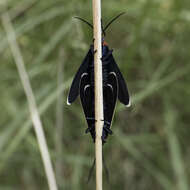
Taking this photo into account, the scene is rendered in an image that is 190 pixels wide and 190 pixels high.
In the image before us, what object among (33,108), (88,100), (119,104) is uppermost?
(119,104)

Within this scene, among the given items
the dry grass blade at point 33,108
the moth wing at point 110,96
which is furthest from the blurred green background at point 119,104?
the moth wing at point 110,96

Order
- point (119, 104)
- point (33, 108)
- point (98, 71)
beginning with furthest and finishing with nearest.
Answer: point (119, 104)
point (33, 108)
point (98, 71)

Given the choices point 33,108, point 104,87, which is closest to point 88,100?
point 104,87

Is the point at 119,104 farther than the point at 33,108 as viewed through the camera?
Yes

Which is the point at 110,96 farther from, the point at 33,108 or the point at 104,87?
the point at 33,108

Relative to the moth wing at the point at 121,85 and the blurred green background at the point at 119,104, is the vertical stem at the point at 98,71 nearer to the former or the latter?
the moth wing at the point at 121,85

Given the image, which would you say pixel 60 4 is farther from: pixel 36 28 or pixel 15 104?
pixel 15 104

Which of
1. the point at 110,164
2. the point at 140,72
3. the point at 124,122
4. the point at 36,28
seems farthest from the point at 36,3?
the point at 110,164
